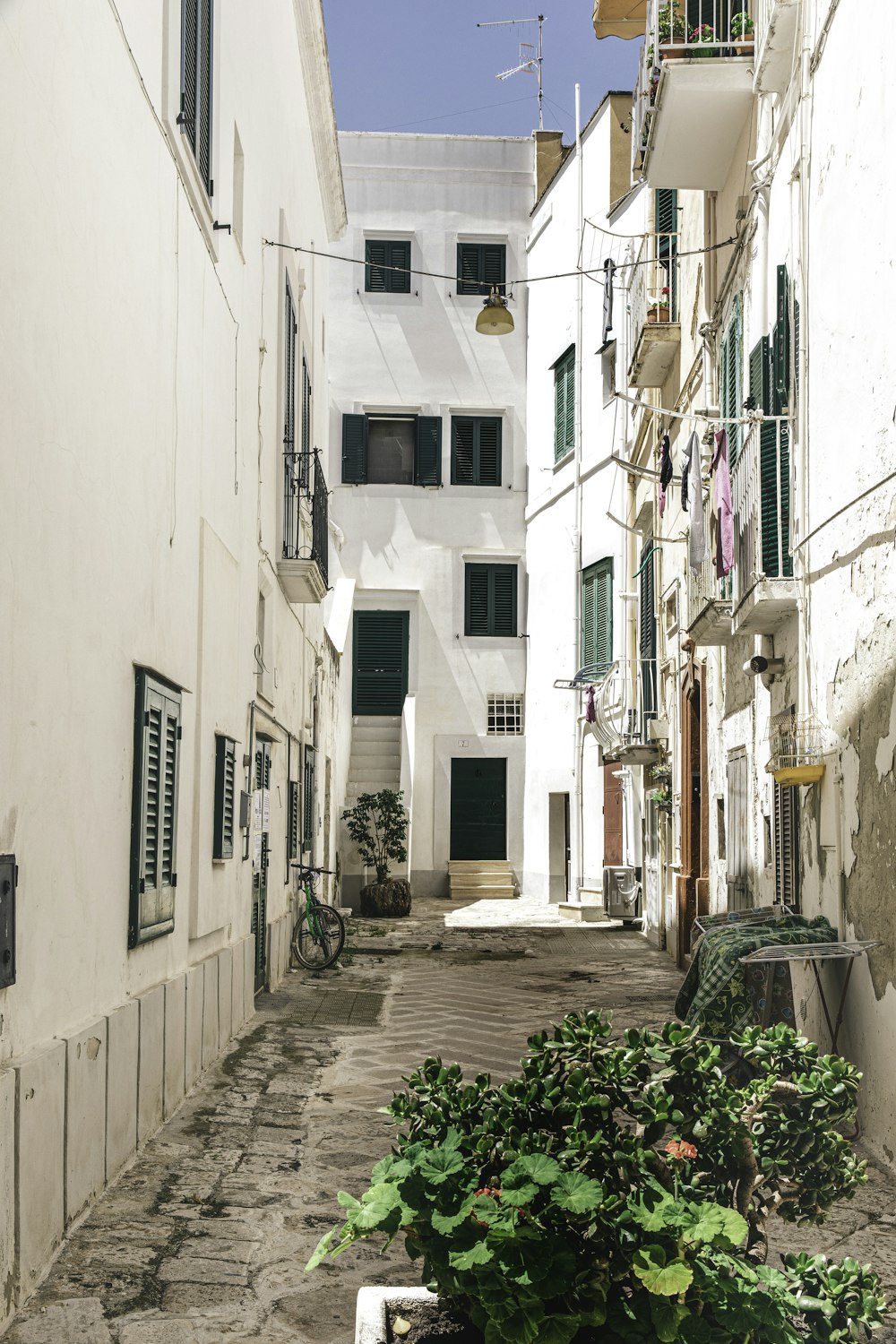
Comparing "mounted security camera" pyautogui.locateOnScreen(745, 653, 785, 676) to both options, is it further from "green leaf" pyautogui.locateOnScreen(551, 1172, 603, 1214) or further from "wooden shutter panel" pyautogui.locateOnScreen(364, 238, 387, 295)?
"wooden shutter panel" pyautogui.locateOnScreen(364, 238, 387, 295)

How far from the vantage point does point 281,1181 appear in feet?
20.0

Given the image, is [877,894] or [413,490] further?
[413,490]

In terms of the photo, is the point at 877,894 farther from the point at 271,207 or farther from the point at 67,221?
the point at 271,207

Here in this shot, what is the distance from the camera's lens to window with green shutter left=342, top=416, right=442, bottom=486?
27344 mm

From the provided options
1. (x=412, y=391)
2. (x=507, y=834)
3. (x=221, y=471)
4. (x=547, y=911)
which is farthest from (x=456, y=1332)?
(x=412, y=391)

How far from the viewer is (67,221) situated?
521 centimetres

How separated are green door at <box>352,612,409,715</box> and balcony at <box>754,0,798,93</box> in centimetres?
1837

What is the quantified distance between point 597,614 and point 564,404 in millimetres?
4434

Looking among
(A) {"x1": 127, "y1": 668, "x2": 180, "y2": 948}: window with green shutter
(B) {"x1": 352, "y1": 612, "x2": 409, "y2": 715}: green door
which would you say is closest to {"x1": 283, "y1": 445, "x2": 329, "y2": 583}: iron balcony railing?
(A) {"x1": 127, "y1": 668, "x2": 180, "y2": 948}: window with green shutter

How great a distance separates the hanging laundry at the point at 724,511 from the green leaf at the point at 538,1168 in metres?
7.81

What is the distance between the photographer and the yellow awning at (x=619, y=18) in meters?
16.7

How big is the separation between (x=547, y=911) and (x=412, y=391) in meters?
10.6

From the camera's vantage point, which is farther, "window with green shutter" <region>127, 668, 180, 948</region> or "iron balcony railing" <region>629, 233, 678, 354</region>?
"iron balcony railing" <region>629, 233, 678, 354</region>

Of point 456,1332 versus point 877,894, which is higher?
point 877,894
